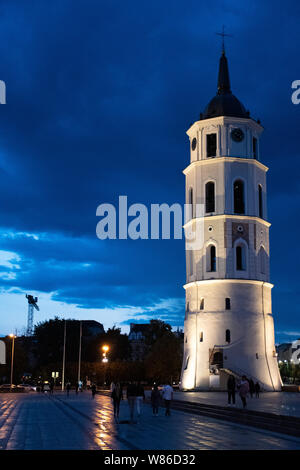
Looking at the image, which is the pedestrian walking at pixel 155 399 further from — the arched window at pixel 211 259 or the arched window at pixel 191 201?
the arched window at pixel 191 201

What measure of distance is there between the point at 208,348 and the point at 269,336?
6.49 metres

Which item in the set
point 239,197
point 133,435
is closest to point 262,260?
point 239,197

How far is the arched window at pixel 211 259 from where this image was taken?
60.2m

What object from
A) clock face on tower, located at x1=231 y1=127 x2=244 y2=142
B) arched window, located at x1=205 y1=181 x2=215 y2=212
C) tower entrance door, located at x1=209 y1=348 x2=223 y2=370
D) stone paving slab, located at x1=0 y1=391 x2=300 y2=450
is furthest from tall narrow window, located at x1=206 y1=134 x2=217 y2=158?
stone paving slab, located at x1=0 y1=391 x2=300 y2=450

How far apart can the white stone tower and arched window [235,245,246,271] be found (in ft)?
0.33

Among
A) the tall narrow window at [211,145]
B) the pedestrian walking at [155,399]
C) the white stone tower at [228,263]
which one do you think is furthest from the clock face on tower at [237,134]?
the pedestrian walking at [155,399]

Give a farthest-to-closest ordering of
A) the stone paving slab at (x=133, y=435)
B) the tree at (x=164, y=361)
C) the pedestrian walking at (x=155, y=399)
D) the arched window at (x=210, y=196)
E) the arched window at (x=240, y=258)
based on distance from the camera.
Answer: the tree at (x=164, y=361), the arched window at (x=210, y=196), the arched window at (x=240, y=258), the pedestrian walking at (x=155, y=399), the stone paving slab at (x=133, y=435)

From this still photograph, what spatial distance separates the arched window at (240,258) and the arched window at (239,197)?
3.75 metres

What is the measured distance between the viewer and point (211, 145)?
208 ft

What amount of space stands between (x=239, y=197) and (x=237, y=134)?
669 centimetres

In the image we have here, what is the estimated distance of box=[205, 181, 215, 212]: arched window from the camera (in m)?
61.4

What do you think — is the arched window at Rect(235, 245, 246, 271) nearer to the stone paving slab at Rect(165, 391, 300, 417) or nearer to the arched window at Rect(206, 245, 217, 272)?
the arched window at Rect(206, 245, 217, 272)

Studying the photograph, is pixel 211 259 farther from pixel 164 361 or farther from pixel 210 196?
pixel 164 361
